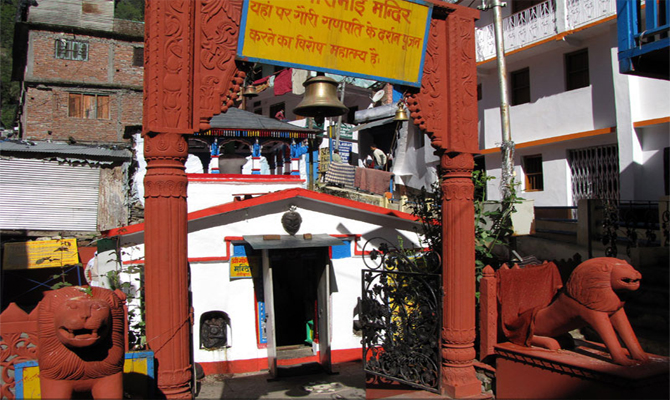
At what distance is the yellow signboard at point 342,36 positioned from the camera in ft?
17.7

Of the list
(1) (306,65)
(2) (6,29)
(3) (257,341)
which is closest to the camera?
(1) (306,65)

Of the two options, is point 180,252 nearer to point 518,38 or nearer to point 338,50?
point 338,50

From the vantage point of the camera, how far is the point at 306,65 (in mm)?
5664

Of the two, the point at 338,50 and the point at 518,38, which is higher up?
the point at 518,38

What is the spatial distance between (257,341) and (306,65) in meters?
6.48

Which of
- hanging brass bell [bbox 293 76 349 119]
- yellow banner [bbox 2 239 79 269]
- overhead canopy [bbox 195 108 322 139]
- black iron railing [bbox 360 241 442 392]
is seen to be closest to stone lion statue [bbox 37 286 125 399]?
hanging brass bell [bbox 293 76 349 119]

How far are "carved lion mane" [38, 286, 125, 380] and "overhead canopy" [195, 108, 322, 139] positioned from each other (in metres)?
12.3

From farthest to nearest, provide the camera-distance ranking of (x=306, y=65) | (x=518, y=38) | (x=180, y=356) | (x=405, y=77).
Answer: (x=518, y=38), (x=405, y=77), (x=306, y=65), (x=180, y=356)

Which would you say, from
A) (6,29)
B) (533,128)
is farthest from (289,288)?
(6,29)

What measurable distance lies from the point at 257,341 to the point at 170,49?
22.3 feet

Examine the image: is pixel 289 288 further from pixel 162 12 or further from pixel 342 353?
pixel 162 12

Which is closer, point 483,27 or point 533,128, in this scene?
point 533,128

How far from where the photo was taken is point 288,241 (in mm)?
9953

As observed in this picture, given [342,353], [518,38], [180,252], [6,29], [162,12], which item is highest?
[6,29]
